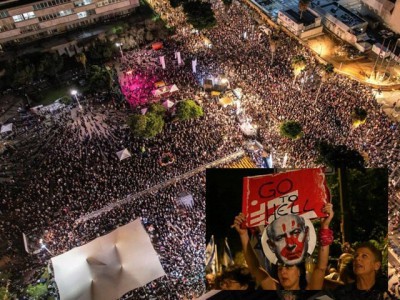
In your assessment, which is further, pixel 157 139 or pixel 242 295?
pixel 157 139

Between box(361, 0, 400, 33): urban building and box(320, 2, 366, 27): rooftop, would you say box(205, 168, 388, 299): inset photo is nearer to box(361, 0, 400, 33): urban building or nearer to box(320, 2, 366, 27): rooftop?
box(320, 2, 366, 27): rooftop

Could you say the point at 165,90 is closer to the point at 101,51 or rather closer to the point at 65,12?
the point at 101,51

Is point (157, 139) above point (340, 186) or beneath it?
beneath

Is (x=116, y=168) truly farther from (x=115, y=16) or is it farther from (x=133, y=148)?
(x=115, y=16)

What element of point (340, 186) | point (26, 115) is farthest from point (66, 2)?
point (340, 186)

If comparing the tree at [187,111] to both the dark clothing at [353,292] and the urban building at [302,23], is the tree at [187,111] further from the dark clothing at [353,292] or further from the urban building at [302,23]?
the dark clothing at [353,292]

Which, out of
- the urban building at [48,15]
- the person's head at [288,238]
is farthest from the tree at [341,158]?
the urban building at [48,15]

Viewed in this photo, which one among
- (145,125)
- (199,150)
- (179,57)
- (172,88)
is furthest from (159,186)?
(179,57)
